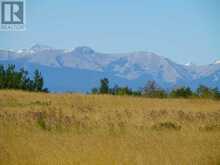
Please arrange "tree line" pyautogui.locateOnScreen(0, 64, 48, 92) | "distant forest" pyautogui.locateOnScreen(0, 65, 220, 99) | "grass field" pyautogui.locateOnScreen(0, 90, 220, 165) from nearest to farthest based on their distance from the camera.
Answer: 1. "grass field" pyautogui.locateOnScreen(0, 90, 220, 165)
2. "distant forest" pyautogui.locateOnScreen(0, 65, 220, 99)
3. "tree line" pyautogui.locateOnScreen(0, 64, 48, 92)

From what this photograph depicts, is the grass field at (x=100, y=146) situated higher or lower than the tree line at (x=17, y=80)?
lower

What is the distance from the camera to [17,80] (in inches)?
2240

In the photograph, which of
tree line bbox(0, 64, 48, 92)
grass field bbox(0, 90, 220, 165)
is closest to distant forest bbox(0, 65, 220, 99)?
tree line bbox(0, 64, 48, 92)

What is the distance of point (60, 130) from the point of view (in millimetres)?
13609

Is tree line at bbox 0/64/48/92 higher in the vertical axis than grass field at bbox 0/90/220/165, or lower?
higher

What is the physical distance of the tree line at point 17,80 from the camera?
56.3m

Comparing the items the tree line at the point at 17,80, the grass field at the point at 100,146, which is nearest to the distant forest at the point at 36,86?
the tree line at the point at 17,80

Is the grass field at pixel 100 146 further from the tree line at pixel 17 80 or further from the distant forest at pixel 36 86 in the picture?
the tree line at pixel 17 80

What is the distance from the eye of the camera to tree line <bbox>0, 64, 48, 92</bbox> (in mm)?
56312

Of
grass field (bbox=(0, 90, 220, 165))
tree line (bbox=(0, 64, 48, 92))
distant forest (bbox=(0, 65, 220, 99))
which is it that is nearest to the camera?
grass field (bbox=(0, 90, 220, 165))

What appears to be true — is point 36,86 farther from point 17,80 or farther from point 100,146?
point 100,146

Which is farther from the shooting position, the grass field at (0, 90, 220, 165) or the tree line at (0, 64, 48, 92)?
the tree line at (0, 64, 48, 92)

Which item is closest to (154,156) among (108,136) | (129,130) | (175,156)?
(175,156)

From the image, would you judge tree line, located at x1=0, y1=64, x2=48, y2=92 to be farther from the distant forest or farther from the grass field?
the grass field
